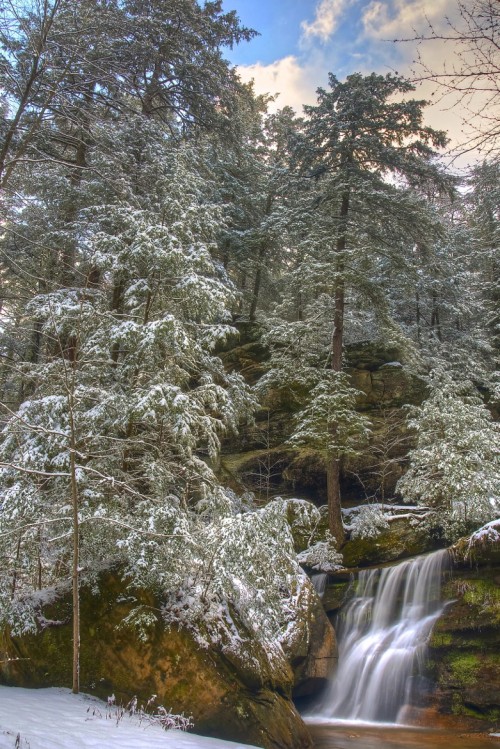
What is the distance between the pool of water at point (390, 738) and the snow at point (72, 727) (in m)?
3.39

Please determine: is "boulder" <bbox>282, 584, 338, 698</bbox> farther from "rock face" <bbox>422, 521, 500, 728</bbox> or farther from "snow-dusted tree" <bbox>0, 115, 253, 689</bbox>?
"snow-dusted tree" <bbox>0, 115, 253, 689</bbox>

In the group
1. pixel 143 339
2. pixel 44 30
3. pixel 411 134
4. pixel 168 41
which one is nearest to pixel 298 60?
pixel 44 30

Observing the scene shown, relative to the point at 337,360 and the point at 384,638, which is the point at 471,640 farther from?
the point at 337,360

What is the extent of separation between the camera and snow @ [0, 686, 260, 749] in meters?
3.77

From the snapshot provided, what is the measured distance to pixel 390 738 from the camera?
298 inches

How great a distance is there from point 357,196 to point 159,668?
12654 millimetres

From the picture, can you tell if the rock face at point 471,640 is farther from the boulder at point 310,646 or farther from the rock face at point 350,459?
the rock face at point 350,459

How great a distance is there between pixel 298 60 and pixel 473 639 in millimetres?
10068

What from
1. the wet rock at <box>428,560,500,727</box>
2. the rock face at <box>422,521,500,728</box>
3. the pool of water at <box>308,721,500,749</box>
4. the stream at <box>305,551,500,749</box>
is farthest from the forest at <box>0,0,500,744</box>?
the pool of water at <box>308,721,500,749</box>

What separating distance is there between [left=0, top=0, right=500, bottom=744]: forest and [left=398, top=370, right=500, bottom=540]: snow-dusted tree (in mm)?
55

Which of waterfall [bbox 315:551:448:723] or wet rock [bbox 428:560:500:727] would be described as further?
waterfall [bbox 315:551:448:723]

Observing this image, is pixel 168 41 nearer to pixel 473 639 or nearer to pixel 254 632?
pixel 254 632

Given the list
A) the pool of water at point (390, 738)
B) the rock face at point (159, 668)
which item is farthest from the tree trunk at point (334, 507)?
the rock face at point (159, 668)

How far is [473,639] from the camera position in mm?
8586
